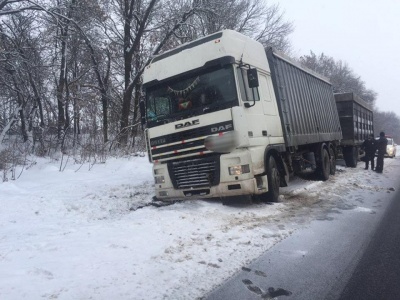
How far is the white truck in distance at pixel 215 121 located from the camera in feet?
21.7

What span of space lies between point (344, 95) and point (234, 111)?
11.5m

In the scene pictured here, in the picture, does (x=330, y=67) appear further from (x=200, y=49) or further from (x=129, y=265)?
(x=129, y=265)

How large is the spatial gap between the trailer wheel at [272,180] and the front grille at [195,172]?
1317 millimetres

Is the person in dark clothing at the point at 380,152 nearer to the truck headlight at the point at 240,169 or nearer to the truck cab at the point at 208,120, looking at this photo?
the truck cab at the point at 208,120

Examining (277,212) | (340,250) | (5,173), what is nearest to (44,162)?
(5,173)

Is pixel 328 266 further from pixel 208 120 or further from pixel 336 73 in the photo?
pixel 336 73

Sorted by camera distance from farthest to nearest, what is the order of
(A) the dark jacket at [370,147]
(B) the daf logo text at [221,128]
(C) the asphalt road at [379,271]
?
(A) the dark jacket at [370,147] < (B) the daf logo text at [221,128] < (C) the asphalt road at [379,271]

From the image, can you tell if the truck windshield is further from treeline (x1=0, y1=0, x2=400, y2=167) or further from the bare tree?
the bare tree

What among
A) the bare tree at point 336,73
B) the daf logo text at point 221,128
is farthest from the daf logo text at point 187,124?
the bare tree at point 336,73

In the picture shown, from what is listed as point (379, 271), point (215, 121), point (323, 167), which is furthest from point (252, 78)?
point (323, 167)

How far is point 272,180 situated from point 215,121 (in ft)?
6.36

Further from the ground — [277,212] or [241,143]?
[241,143]

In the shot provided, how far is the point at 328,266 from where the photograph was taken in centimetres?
416

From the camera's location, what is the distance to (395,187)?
10.1m
